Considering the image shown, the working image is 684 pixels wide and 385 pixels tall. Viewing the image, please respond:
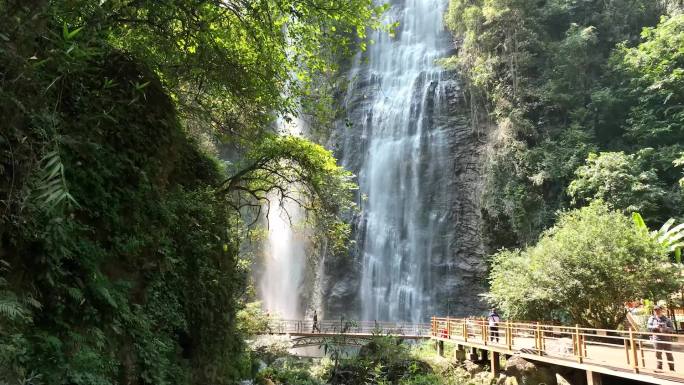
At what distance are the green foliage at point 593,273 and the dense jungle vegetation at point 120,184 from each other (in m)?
10.1

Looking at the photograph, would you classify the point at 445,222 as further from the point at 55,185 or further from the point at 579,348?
the point at 55,185

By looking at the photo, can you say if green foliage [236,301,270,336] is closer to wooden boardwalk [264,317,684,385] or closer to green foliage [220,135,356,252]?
wooden boardwalk [264,317,684,385]

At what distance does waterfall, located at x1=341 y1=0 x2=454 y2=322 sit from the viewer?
28.9m

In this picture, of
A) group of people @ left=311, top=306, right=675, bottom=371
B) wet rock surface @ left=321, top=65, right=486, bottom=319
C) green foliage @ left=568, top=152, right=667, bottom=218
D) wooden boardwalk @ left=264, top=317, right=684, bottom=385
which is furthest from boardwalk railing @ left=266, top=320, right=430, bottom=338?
group of people @ left=311, top=306, right=675, bottom=371

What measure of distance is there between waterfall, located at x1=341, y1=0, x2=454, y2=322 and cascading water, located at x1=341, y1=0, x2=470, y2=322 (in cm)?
6

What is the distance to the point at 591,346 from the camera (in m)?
12.7

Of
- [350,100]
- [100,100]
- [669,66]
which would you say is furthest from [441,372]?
[350,100]

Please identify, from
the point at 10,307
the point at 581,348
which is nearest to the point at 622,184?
the point at 581,348

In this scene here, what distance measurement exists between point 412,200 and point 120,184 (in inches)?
1048

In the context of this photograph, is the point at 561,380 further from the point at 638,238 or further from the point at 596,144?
the point at 596,144

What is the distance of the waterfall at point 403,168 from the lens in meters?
28.9

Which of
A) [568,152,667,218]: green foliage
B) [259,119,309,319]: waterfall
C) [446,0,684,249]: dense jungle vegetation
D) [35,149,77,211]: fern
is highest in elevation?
[446,0,684,249]: dense jungle vegetation

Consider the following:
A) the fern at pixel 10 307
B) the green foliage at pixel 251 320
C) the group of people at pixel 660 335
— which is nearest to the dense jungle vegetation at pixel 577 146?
the group of people at pixel 660 335

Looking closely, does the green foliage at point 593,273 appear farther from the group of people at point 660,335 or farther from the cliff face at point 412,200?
the cliff face at point 412,200
